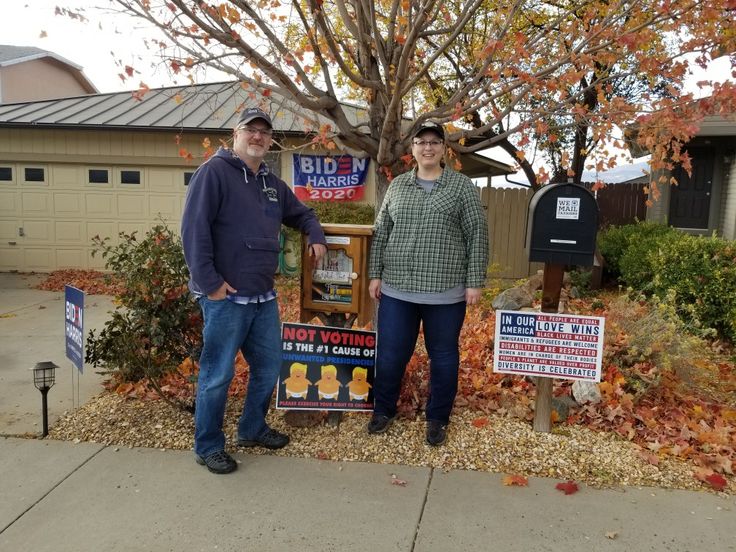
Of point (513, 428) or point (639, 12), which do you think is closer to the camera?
point (513, 428)

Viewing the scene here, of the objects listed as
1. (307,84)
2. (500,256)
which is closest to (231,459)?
(307,84)

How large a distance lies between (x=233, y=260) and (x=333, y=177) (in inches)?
292

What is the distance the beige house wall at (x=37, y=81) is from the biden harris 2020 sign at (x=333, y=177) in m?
16.1

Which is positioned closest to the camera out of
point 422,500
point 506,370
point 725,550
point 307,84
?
point 725,550

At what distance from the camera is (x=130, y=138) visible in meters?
10.5

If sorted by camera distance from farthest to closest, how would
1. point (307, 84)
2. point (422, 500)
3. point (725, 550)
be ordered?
point (307, 84), point (422, 500), point (725, 550)

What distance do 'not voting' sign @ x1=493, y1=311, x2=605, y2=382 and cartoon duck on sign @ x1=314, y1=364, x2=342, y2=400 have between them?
1034mm

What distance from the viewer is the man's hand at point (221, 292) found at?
2.91 meters

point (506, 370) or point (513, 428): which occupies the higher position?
point (506, 370)

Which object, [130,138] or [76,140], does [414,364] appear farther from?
[76,140]

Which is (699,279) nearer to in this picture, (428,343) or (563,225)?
(563,225)

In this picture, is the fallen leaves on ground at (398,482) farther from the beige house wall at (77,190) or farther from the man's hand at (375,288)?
the beige house wall at (77,190)

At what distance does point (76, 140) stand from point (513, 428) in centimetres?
1015

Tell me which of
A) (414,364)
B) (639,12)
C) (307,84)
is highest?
(639,12)
